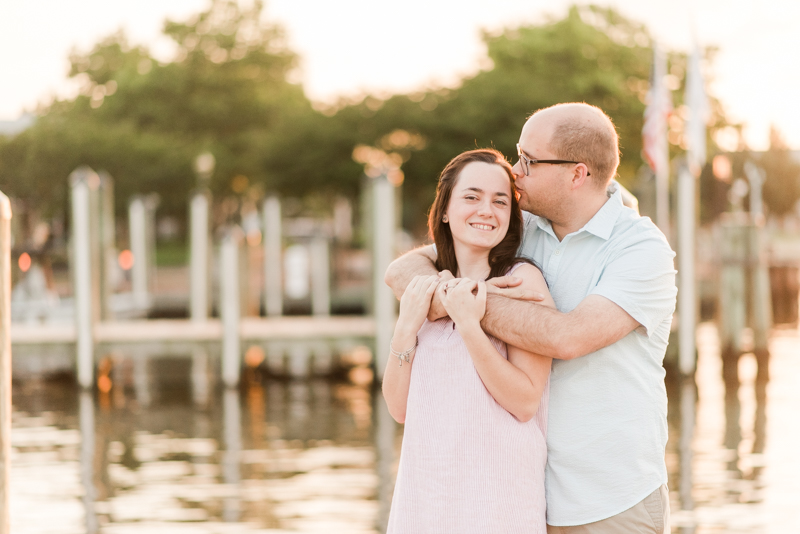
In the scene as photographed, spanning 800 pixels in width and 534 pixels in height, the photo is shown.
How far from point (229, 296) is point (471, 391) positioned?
32.2 ft

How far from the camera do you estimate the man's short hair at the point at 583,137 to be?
2793mm

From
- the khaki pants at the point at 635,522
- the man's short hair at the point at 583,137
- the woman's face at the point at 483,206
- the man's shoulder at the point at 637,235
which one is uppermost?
the man's short hair at the point at 583,137

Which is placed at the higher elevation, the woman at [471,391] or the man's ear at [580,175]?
the man's ear at [580,175]

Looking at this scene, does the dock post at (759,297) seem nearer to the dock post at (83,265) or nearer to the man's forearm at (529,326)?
the dock post at (83,265)

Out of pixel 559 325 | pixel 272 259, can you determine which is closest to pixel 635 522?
pixel 559 325

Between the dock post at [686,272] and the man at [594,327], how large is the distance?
10150 mm

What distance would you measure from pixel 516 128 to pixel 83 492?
2475 cm

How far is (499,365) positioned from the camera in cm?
267

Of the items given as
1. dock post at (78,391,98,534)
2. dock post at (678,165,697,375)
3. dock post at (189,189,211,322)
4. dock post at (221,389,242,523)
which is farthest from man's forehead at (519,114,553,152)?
dock post at (189,189,211,322)

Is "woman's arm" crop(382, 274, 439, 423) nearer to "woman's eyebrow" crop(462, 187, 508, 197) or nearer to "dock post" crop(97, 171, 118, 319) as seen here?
"woman's eyebrow" crop(462, 187, 508, 197)

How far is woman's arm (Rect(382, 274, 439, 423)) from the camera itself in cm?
283

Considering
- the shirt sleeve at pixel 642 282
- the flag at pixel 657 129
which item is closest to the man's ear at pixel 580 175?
the shirt sleeve at pixel 642 282

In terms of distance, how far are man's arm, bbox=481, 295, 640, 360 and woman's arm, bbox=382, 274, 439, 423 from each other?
211mm

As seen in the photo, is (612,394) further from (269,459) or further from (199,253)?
(199,253)
